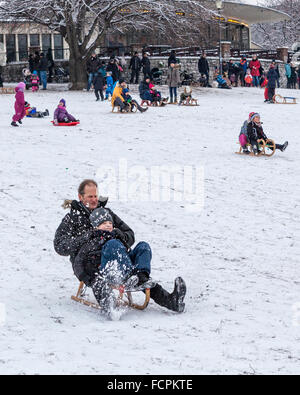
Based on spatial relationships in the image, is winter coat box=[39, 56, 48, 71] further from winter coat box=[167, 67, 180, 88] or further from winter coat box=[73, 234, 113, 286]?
winter coat box=[73, 234, 113, 286]

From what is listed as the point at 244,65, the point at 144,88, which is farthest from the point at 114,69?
the point at 244,65

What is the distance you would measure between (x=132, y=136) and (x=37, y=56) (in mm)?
15115

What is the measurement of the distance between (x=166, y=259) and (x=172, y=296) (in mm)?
1970

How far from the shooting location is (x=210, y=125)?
19.3 meters

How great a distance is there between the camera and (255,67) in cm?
3403

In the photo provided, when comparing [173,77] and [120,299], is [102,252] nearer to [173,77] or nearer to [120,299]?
[120,299]

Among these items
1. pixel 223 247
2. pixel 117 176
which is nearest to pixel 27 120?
pixel 117 176

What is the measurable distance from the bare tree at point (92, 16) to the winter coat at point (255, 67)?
11.8 feet

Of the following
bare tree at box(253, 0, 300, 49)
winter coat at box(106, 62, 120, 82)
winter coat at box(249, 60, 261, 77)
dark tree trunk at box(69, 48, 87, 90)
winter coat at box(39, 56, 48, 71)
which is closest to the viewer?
winter coat at box(106, 62, 120, 82)

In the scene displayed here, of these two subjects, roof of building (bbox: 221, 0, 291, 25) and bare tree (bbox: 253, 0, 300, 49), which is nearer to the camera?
roof of building (bbox: 221, 0, 291, 25)

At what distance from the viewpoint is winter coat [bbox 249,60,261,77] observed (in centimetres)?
3372

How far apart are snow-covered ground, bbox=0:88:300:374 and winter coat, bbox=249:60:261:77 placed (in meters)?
16.4

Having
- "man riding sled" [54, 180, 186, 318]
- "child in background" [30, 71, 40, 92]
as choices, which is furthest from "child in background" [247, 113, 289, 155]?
"child in background" [30, 71, 40, 92]

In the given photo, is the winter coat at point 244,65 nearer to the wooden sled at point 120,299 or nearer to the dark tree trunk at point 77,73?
the dark tree trunk at point 77,73
